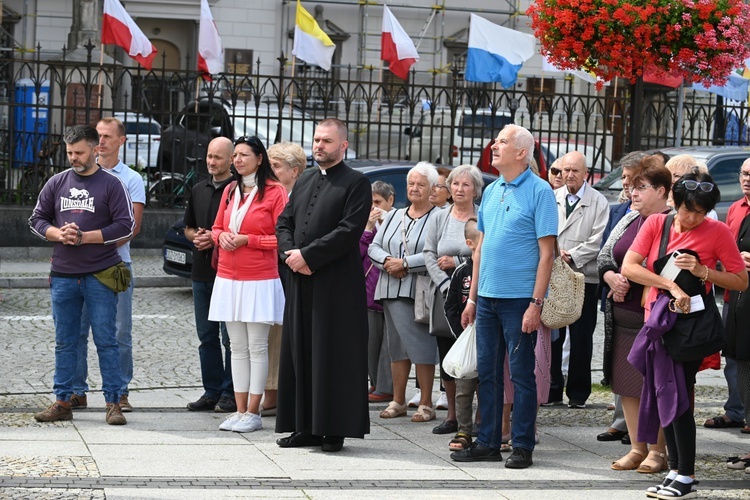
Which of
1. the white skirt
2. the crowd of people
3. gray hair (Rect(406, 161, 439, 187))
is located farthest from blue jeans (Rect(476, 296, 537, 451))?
gray hair (Rect(406, 161, 439, 187))

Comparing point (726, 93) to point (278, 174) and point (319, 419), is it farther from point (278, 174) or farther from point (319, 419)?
point (319, 419)

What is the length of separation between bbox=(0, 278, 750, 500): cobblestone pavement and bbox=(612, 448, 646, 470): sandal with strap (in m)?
0.08

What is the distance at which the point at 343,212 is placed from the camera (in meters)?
7.50

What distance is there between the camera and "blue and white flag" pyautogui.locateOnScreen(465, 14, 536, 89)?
66.1ft

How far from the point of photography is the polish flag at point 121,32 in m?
18.7

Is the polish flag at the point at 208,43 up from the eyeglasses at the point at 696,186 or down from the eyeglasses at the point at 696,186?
up

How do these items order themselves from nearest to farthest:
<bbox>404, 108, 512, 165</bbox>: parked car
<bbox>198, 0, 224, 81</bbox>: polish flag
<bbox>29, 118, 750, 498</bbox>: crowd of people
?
<bbox>29, 118, 750, 498</bbox>: crowd of people
<bbox>404, 108, 512, 165</bbox>: parked car
<bbox>198, 0, 224, 81</bbox>: polish flag

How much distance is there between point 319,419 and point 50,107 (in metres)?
11.2

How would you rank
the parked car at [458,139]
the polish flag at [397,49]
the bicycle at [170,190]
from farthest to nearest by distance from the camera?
the polish flag at [397,49], the parked car at [458,139], the bicycle at [170,190]

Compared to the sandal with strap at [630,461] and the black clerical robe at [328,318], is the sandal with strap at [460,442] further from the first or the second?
the sandal with strap at [630,461]

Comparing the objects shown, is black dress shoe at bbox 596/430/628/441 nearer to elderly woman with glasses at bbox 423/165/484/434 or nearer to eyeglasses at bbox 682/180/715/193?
elderly woman with glasses at bbox 423/165/484/434

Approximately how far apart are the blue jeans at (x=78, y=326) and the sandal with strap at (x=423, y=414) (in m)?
1.99

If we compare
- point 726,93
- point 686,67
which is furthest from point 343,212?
point 726,93

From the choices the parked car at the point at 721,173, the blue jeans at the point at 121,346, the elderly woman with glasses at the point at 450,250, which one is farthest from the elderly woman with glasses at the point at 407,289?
the parked car at the point at 721,173
